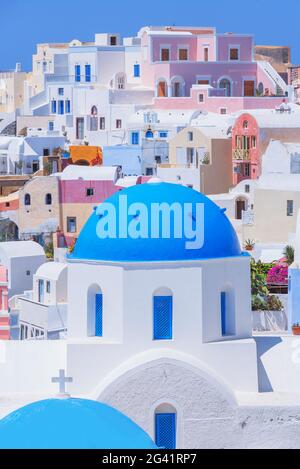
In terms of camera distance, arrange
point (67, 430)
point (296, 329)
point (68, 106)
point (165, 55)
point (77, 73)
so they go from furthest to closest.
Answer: point (77, 73)
point (165, 55)
point (68, 106)
point (296, 329)
point (67, 430)

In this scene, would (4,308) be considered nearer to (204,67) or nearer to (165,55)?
(204,67)

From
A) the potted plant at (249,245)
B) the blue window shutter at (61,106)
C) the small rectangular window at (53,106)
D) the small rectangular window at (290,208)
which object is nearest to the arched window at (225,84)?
the blue window shutter at (61,106)

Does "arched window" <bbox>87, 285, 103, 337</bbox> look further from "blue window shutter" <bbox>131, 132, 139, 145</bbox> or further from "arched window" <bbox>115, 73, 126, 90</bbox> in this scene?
"arched window" <bbox>115, 73, 126, 90</bbox>

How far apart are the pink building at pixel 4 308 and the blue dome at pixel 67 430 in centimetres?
1607

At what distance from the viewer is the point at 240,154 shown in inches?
1698

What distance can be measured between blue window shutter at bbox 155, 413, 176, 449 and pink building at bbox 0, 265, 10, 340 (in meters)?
11.0

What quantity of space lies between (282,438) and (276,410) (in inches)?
13.3

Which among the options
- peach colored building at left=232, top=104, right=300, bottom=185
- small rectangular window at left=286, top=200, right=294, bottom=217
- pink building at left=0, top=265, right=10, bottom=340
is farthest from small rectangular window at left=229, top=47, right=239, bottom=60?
pink building at left=0, top=265, right=10, bottom=340

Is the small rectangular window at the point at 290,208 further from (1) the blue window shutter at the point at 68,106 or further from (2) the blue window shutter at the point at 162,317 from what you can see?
(1) the blue window shutter at the point at 68,106

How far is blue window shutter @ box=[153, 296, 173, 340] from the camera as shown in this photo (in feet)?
60.8

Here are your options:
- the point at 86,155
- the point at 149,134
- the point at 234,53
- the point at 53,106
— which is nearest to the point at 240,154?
the point at 149,134

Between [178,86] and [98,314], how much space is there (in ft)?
116

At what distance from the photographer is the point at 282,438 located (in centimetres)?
1861

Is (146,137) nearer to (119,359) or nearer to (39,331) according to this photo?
(39,331)
